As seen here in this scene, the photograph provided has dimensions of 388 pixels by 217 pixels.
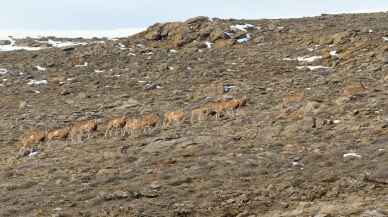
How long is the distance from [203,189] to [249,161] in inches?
56.7

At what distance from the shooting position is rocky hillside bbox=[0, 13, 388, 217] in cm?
815

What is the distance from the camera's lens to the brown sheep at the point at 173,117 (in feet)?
43.7

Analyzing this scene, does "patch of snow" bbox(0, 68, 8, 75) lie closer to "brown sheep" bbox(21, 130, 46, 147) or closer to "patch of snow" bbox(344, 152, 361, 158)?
"brown sheep" bbox(21, 130, 46, 147)

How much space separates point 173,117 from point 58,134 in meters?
3.05

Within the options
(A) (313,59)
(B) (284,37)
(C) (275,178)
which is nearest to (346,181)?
(C) (275,178)

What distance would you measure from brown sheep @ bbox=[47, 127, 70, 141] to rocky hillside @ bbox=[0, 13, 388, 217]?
0.06 metres

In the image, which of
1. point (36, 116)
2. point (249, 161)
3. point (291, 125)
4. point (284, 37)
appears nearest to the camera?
point (249, 161)

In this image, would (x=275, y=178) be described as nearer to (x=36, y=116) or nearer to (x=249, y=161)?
(x=249, y=161)

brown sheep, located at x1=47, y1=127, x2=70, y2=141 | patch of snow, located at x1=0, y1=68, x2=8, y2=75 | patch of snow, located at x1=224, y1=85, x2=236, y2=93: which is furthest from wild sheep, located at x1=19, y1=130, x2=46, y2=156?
patch of snow, located at x1=0, y1=68, x2=8, y2=75

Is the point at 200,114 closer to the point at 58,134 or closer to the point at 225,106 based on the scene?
the point at 225,106

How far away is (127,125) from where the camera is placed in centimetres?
1348

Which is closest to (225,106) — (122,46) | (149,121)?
(149,121)

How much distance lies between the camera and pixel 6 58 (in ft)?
80.6

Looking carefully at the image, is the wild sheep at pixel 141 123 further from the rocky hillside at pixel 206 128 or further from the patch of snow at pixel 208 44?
the patch of snow at pixel 208 44
